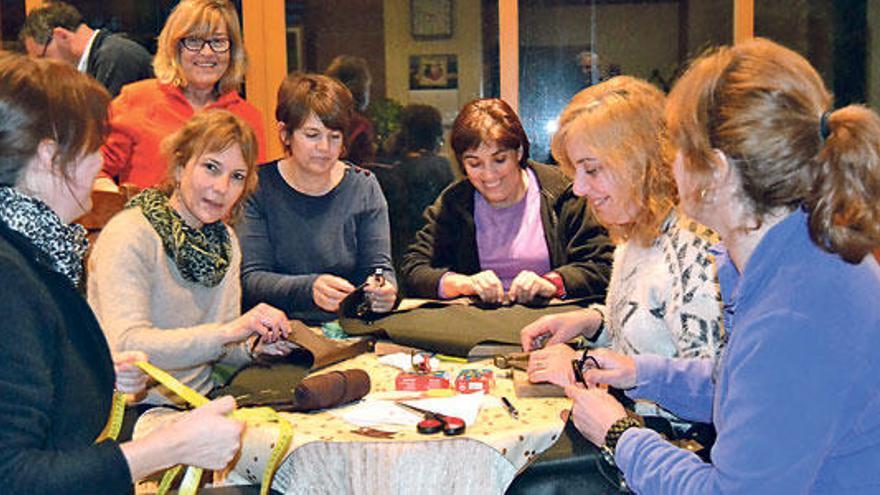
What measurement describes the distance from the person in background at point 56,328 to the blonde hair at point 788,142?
0.93 meters

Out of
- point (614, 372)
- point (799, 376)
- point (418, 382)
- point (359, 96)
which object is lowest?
point (418, 382)

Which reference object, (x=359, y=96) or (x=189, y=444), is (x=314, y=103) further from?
(x=189, y=444)

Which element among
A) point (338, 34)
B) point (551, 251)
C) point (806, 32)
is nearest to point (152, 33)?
point (338, 34)

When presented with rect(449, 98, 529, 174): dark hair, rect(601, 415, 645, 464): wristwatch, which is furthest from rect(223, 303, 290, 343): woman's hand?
rect(449, 98, 529, 174): dark hair

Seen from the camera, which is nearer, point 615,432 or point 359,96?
point 615,432

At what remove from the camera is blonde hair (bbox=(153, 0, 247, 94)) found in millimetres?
3723

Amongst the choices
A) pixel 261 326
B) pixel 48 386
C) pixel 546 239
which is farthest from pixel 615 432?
pixel 546 239

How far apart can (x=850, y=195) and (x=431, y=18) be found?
4112mm

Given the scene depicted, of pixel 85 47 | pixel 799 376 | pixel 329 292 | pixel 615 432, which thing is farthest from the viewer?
pixel 85 47

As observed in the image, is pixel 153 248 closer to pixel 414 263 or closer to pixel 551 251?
pixel 414 263

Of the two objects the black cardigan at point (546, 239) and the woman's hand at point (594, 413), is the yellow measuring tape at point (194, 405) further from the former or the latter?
the black cardigan at point (546, 239)

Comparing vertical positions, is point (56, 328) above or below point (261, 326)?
above

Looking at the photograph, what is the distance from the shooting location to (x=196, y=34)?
3.73m

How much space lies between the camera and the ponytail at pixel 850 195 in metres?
1.41
